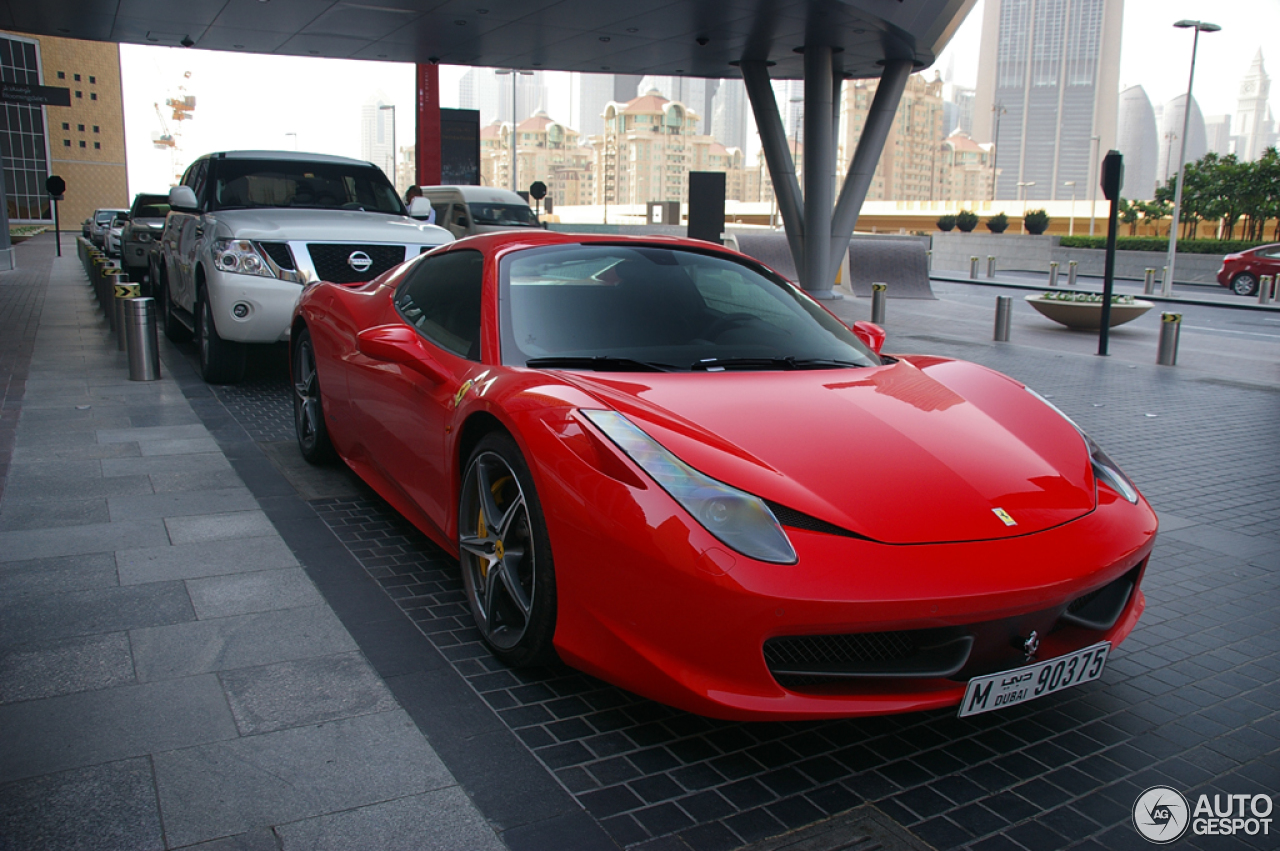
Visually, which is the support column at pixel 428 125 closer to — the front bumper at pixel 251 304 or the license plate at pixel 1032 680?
the front bumper at pixel 251 304

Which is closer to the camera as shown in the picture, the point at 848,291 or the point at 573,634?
the point at 573,634

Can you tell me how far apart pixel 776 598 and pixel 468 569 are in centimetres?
150

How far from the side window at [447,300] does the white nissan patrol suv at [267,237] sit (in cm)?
357

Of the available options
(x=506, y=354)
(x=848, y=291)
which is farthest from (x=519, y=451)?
(x=848, y=291)

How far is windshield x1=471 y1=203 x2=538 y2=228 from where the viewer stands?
19078 mm

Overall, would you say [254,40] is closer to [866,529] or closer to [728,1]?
[728,1]

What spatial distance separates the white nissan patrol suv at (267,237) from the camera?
7871 millimetres

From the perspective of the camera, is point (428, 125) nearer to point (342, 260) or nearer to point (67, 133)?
point (342, 260)

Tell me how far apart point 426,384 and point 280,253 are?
15.4 feet

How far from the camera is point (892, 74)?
69.0 feet

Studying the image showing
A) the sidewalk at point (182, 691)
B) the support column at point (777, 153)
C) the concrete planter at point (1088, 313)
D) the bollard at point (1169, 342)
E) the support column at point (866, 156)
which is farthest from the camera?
the support column at point (777, 153)

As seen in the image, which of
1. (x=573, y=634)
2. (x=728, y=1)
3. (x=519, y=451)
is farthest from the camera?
(x=728, y=1)

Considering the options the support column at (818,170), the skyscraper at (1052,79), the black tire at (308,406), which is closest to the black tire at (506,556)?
the black tire at (308,406)

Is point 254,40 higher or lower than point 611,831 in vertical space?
higher
